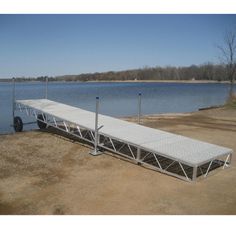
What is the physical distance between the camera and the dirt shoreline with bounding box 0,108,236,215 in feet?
21.5

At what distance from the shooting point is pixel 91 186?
307 inches

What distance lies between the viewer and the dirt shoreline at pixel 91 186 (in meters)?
6.55

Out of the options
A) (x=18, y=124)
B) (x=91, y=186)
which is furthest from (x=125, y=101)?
(x=91, y=186)

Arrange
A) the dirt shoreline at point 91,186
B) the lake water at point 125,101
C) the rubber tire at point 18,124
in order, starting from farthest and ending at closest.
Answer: the lake water at point 125,101
the rubber tire at point 18,124
the dirt shoreline at point 91,186

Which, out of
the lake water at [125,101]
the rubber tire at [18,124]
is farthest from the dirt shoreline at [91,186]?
the lake water at [125,101]

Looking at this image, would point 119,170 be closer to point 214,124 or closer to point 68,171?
point 68,171

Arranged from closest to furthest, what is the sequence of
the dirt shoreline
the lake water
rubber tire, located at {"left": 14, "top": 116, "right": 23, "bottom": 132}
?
the dirt shoreline
rubber tire, located at {"left": 14, "top": 116, "right": 23, "bottom": 132}
the lake water

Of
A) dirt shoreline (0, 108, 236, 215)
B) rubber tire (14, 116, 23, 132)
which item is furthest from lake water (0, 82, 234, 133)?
dirt shoreline (0, 108, 236, 215)

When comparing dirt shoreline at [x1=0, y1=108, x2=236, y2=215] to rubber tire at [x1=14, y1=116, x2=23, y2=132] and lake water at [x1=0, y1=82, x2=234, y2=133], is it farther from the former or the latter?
lake water at [x1=0, y1=82, x2=234, y2=133]

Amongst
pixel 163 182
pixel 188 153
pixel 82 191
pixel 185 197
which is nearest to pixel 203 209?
pixel 185 197

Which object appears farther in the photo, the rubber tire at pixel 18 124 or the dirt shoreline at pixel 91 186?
the rubber tire at pixel 18 124

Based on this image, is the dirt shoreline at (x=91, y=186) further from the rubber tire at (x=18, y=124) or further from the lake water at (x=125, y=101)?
the lake water at (x=125, y=101)

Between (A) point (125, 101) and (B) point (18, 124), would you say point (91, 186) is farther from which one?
(A) point (125, 101)

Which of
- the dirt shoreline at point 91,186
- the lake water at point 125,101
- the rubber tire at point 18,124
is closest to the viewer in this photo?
the dirt shoreline at point 91,186
